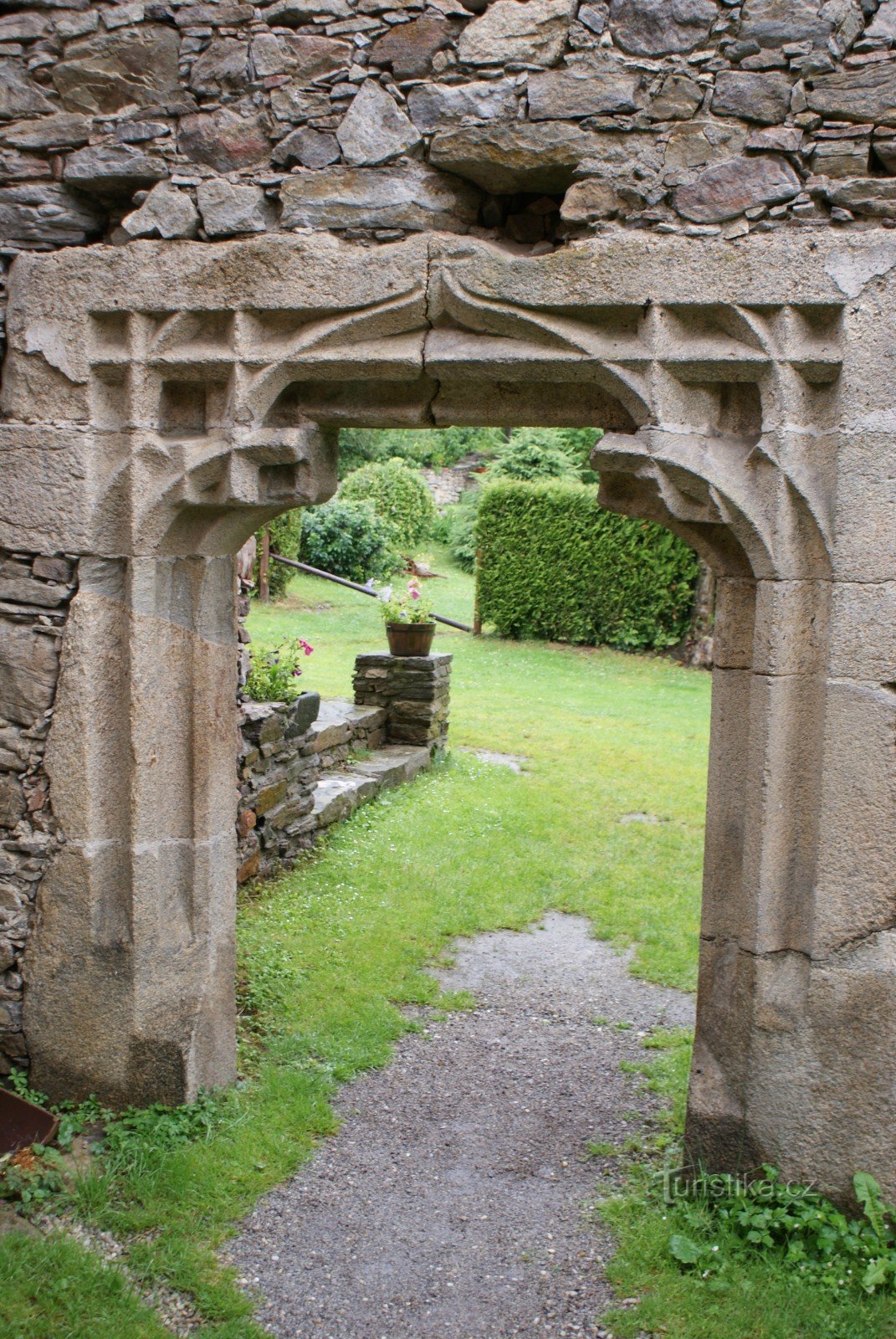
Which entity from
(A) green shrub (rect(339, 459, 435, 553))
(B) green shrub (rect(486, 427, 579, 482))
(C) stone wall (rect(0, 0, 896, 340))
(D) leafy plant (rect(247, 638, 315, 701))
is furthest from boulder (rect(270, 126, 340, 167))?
(A) green shrub (rect(339, 459, 435, 553))

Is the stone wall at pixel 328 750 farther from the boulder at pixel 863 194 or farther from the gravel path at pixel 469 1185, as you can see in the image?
the boulder at pixel 863 194

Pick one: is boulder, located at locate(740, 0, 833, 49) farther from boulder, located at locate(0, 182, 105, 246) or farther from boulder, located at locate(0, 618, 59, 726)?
boulder, located at locate(0, 618, 59, 726)

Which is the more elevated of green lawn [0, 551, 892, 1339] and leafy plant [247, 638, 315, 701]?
leafy plant [247, 638, 315, 701]

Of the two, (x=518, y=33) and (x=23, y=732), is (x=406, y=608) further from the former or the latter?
(x=518, y=33)

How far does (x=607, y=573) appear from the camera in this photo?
1588 cm

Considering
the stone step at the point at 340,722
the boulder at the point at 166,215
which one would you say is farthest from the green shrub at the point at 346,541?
the boulder at the point at 166,215

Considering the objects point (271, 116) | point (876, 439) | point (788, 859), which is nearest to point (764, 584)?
point (876, 439)

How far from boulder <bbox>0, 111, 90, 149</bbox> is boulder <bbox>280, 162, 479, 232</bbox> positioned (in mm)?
785

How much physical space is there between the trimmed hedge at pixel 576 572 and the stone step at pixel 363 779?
22.4 feet

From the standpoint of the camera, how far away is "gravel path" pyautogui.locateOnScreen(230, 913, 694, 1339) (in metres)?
3.32

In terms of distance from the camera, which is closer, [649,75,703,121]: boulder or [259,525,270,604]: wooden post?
A: [649,75,703,121]: boulder

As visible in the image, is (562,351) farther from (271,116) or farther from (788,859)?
(788,859)

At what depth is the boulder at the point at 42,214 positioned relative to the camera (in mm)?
3855

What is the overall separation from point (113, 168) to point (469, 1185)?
378cm
